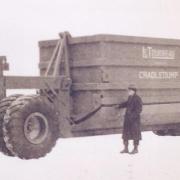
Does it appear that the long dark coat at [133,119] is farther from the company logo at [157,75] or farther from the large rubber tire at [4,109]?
the large rubber tire at [4,109]

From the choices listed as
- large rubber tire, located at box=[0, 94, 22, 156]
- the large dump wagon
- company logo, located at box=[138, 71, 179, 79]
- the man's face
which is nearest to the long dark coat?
the man's face

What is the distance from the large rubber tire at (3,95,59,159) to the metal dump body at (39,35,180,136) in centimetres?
100

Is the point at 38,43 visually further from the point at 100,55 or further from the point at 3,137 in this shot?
the point at 3,137

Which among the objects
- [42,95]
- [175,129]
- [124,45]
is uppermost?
[124,45]

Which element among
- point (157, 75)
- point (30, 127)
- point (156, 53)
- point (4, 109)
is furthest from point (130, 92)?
point (4, 109)

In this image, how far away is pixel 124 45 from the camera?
1458cm

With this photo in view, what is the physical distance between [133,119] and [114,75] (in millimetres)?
985

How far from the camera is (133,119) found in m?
14.1

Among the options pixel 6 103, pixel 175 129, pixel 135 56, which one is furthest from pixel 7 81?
pixel 175 129

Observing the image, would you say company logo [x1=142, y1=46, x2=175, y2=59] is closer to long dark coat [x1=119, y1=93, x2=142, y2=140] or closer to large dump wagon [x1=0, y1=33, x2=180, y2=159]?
large dump wagon [x1=0, y1=33, x2=180, y2=159]

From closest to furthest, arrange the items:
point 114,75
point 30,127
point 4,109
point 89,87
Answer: point 4,109 → point 30,127 → point 89,87 → point 114,75

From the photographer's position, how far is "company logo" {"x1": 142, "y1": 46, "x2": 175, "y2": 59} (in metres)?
15.1

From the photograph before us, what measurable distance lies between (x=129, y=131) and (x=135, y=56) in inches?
67.3

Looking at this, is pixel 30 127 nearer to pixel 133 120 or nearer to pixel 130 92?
pixel 133 120
